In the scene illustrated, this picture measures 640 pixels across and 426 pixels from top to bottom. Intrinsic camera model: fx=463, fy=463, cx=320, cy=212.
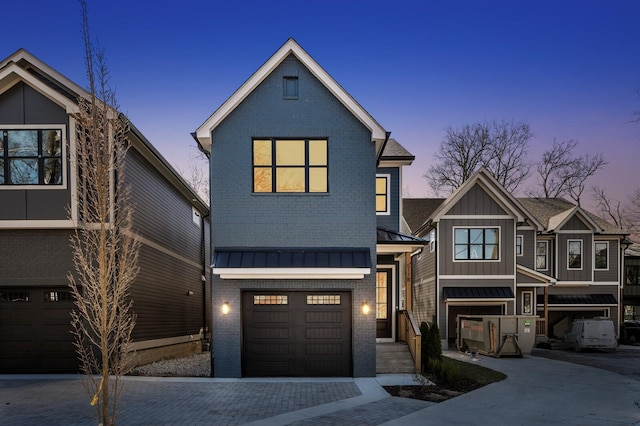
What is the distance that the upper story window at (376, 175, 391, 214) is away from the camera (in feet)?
60.8

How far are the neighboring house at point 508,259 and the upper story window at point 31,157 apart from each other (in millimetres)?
16372

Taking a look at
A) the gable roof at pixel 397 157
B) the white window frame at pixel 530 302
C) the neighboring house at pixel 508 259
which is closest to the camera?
the gable roof at pixel 397 157

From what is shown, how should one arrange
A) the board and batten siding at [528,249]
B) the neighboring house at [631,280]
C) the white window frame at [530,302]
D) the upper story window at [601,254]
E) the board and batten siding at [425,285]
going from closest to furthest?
the board and batten siding at [425,285] < the white window frame at [530,302] < the board and batten siding at [528,249] < the upper story window at [601,254] < the neighboring house at [631,280]

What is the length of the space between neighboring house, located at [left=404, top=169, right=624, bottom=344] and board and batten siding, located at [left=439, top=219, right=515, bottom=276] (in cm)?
5

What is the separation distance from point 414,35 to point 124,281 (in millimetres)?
18013

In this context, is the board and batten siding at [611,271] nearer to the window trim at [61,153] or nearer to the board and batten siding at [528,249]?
the board and batten siding at [528,249]

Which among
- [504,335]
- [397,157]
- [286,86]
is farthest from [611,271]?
[286,86]

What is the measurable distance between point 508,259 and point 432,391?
531 inches

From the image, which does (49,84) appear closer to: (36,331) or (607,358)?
(36,331)

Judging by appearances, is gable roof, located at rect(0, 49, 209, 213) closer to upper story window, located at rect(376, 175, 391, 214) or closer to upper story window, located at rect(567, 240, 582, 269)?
upper story window, located at rect(376, 175, 391, 214)

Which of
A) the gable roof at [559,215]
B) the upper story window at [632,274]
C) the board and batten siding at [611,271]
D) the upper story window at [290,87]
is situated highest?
the upper story window at [290,87]

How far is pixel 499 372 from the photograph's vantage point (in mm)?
14586

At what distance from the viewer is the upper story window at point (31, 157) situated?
1288 centimetres

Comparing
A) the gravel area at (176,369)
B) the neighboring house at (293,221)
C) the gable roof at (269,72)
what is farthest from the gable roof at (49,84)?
the gravel area at (176,369)
